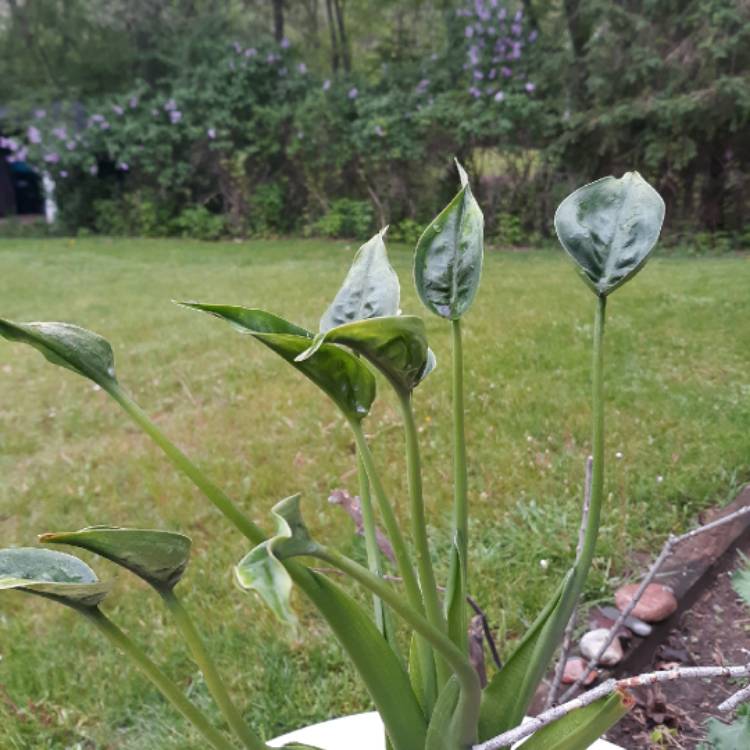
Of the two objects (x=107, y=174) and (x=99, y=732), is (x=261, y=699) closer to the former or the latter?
(x=99, y=732)

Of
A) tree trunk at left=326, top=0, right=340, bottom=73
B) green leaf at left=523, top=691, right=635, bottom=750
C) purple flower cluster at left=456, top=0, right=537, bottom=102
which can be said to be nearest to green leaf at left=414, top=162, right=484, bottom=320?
green leaf at left=523, top=691, right=635, bottom=750

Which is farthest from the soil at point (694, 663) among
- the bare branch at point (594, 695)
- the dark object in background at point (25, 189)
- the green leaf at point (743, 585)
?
the dark object in background at point (25, 189)

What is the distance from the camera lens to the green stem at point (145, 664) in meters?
0.66

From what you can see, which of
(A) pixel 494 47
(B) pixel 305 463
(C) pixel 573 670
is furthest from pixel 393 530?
(A) pixel 494 47

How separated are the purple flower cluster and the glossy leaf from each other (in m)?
7.59

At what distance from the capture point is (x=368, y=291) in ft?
2.59

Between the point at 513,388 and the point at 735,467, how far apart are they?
86cm

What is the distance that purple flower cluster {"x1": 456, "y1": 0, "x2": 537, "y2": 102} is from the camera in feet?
25.3

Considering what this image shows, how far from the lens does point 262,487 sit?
7.63 ft

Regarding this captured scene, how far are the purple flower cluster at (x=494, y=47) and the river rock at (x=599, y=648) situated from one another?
277 inches

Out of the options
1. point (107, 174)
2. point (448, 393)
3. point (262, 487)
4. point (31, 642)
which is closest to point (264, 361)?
point (448, 393)

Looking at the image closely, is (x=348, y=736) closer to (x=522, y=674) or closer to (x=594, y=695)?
(x=522, y=674)

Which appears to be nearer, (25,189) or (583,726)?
(583,726)

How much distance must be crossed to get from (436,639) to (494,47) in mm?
8082
